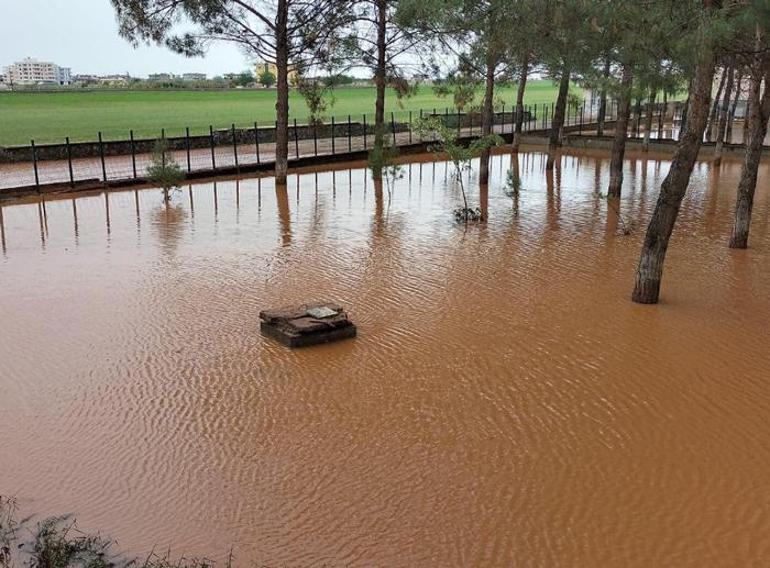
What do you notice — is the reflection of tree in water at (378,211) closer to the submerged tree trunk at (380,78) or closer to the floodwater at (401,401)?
the submerged tree trunk at (380,78)

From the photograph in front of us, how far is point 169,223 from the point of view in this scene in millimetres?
16797

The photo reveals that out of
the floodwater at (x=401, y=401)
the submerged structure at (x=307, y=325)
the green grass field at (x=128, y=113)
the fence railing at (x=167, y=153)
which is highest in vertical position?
the green grass field at (x=128, y=113)

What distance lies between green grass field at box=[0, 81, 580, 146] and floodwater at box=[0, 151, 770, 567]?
18.2 m

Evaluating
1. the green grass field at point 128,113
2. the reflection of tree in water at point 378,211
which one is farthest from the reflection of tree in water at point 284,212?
the green grass field at point 128,113

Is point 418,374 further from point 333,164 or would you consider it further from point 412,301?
point 333,164

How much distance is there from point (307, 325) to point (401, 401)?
193 cm

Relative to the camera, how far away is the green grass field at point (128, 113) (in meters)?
43.7

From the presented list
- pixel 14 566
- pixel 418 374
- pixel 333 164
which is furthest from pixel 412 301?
pixel 333 164

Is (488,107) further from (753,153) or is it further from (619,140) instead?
(753,153)

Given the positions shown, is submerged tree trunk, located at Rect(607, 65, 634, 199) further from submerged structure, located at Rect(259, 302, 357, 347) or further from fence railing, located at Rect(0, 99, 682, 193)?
submerged structure, located at Rect(259, 302, 357, 347)

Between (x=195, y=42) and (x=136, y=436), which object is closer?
(x=136, y=436)

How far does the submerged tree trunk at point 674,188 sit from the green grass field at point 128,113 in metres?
19.6

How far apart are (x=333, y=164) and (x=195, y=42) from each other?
7.26m

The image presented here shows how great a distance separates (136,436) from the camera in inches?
267
